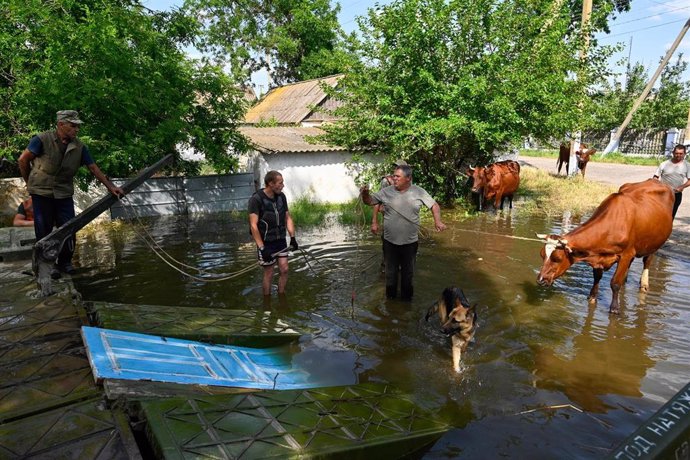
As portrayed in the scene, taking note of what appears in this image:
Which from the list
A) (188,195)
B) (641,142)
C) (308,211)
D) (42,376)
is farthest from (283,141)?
(641,142)

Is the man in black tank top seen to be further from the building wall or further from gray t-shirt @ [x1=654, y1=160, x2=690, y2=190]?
the building wall

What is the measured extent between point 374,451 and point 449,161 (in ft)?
45.1

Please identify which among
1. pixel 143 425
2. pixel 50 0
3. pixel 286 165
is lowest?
pixel 143 425

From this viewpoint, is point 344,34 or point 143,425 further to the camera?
point 344,34

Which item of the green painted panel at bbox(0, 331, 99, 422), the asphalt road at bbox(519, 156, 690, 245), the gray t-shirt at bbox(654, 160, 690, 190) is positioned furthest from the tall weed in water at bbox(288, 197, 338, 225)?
the green painted panel at bbox(0, 331, 99, 422)

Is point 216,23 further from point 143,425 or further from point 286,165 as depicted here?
point 143,425

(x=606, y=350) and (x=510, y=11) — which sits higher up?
(x=510, y=11)

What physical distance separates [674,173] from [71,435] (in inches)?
420

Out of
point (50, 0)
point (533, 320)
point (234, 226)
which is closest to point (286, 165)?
point (234, 226)

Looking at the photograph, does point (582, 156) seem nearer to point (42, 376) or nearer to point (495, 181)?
point (495, 181)

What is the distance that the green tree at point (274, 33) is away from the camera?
33.2 metres

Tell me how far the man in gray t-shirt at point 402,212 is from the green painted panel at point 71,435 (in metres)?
3.86

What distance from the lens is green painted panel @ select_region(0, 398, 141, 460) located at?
9.76 feet

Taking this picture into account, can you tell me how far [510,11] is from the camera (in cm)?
1412
